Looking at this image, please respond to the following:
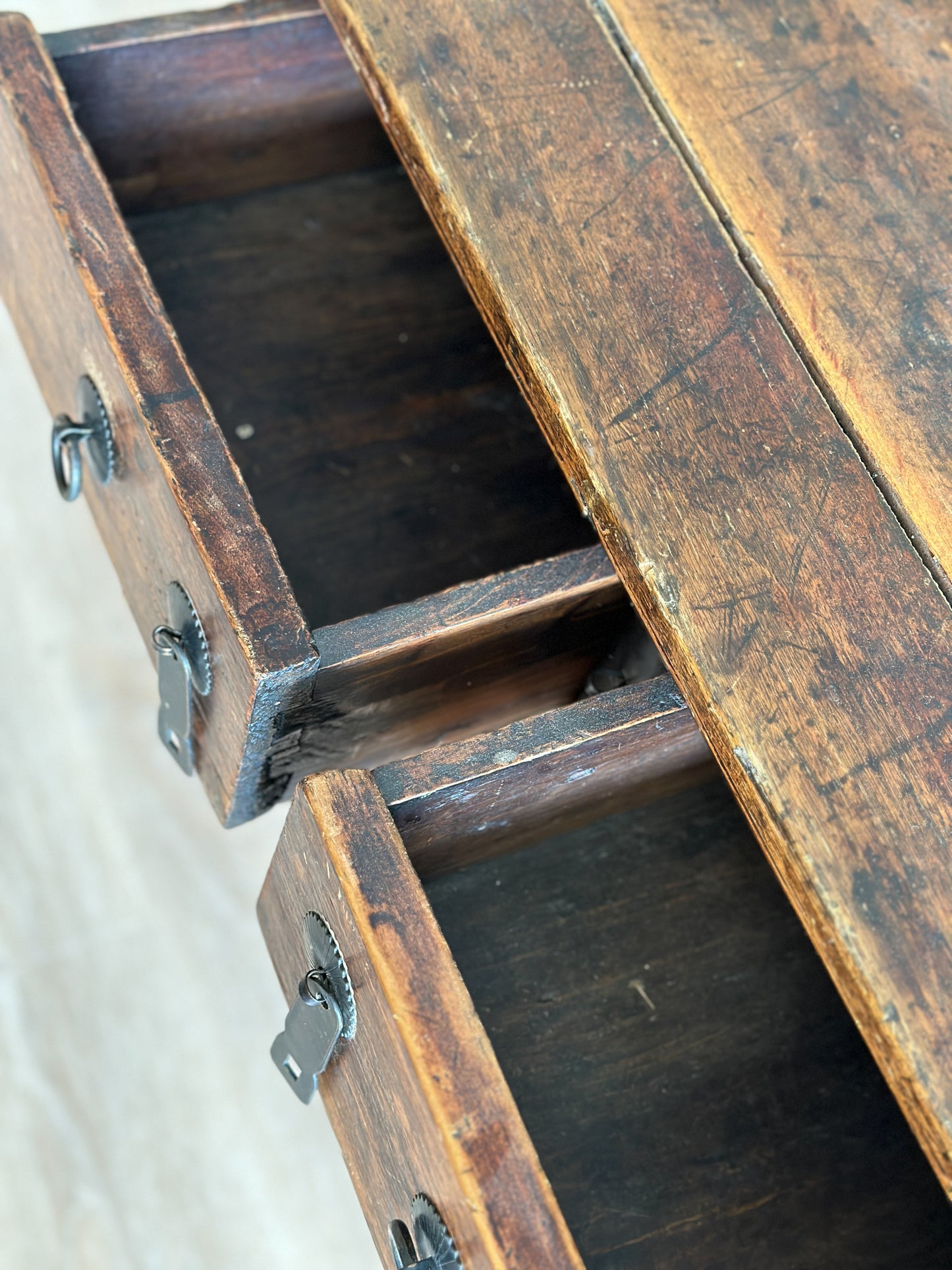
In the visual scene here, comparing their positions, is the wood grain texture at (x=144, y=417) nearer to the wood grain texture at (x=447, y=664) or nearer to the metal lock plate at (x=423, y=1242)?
the wood grain texture at (x=447, y=664)

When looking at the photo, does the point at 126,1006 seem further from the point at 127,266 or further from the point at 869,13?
the point at 869,13

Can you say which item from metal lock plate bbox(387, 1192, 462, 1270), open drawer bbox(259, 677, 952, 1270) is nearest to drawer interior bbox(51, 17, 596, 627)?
open drawer bbox(259, 677, 952, 1270)

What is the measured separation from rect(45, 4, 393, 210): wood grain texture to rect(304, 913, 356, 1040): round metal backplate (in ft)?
1.98

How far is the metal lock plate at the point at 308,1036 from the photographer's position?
2.18ft

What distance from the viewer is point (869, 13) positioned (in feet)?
2.69

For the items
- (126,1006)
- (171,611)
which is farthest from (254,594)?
(126,1006)

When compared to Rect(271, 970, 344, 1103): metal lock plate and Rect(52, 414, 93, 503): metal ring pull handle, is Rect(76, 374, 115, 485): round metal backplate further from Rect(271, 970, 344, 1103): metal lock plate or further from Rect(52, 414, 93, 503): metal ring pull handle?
Rect(271, 970, 344, 1103): metal lock plate

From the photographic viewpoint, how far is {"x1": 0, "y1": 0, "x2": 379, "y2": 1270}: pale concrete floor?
964 millimetres

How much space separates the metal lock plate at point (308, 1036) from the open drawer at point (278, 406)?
14 cm

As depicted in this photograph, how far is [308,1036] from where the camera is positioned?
700mm

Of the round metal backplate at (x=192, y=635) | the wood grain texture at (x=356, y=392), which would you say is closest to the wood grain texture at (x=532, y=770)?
the round metal backplate at (x=192, y=635)

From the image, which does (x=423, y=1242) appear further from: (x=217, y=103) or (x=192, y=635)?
(x=217, y=103)

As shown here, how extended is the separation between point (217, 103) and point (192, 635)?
1.58ft

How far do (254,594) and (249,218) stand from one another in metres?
0.57
